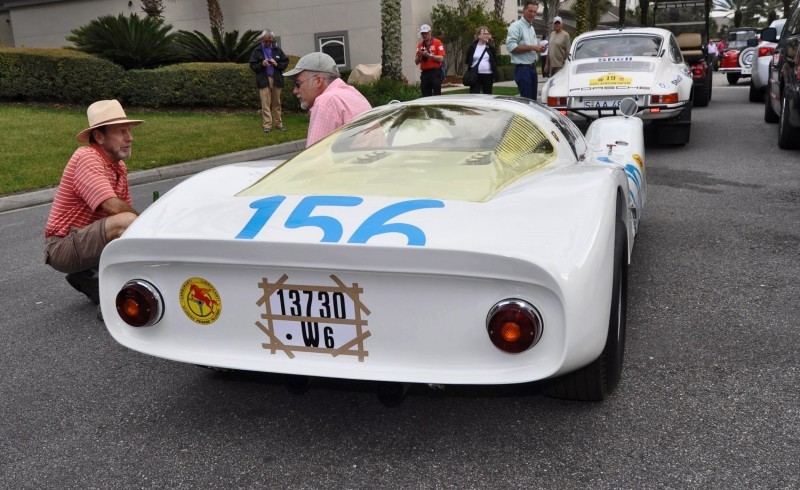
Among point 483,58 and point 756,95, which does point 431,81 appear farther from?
point 756,95

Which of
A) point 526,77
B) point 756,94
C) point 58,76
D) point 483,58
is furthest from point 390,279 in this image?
point 58,76

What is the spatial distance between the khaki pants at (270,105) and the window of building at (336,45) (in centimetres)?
1153

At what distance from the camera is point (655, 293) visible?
14.6 ft

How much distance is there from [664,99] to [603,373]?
23.6 ft

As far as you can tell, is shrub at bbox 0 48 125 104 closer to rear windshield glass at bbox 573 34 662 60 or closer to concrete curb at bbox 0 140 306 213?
concrete curb at bbox 0 140 306 213

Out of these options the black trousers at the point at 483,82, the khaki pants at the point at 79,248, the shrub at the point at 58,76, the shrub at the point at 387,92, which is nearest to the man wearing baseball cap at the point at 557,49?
the black trousers at the point at 483,82

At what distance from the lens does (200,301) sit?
271 centimetres

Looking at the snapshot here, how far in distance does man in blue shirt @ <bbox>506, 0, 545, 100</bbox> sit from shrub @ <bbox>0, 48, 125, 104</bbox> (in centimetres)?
898

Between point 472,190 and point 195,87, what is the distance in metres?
14.5

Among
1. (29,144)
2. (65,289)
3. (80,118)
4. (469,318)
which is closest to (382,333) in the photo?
(469,318)

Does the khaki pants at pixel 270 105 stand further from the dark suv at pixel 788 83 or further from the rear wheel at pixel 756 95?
the rear wheel at pixel 756 95

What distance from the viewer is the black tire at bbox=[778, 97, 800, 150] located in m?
9.06

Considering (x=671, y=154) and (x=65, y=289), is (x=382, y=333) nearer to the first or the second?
(x=65, y=289)

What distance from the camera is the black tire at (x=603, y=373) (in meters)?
2.86
